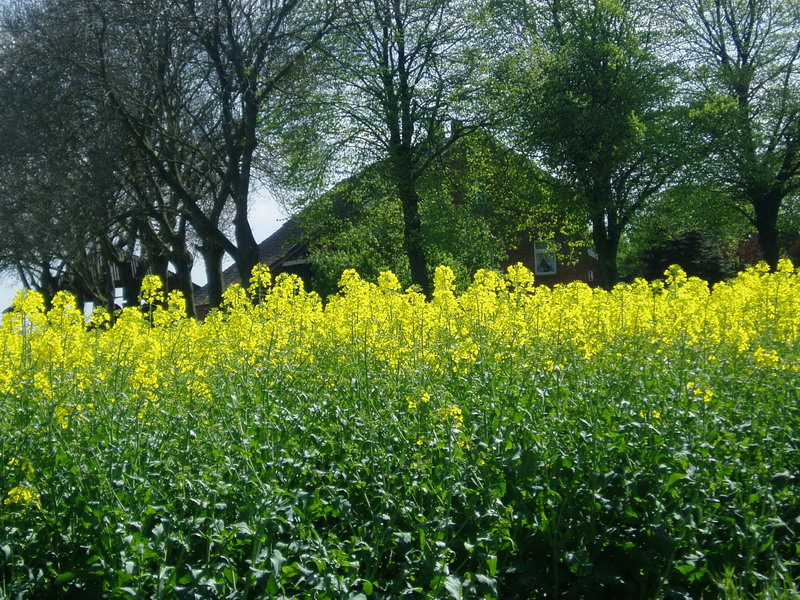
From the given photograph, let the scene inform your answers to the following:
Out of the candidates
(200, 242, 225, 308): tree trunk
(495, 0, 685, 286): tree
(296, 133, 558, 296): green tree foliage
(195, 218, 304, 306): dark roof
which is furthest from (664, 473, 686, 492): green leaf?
(195, 218, 304, 306): dark roof

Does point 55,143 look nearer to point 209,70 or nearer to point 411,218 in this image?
point 209,70

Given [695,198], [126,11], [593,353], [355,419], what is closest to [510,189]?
[695,198]

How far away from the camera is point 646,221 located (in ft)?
93.1

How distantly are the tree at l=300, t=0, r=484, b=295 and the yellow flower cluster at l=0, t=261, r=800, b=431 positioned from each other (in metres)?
15.9

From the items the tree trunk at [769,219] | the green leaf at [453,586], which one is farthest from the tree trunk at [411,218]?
the green leaf at [453,586]

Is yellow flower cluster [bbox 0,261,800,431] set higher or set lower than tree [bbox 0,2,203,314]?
lower

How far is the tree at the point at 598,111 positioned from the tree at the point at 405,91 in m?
2.36

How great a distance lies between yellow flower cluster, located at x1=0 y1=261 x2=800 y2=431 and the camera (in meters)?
5.45

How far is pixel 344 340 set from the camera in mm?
6812

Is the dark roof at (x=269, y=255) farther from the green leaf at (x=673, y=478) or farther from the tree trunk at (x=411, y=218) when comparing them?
the green leaf at (x=673, y=478)

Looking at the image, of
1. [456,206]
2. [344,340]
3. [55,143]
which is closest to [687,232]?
[456,206]

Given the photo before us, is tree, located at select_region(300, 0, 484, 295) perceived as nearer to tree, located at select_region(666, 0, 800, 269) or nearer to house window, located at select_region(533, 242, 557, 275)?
tree, located at select_region(666, 0, 800, 269)

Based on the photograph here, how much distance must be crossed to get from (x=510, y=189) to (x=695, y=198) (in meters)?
7.55

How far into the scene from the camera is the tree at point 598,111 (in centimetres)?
2656
